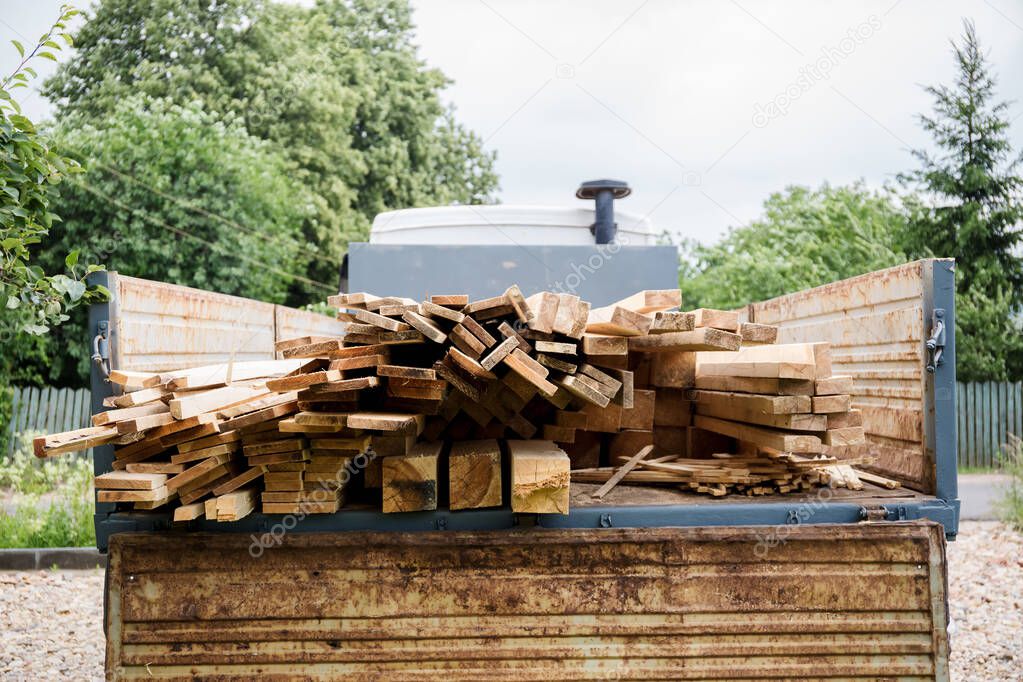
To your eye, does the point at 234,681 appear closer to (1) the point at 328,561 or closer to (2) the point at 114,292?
(1) the point at 328,561

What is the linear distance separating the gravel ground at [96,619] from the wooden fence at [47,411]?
6571 mm

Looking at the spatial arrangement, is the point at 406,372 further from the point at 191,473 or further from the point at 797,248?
the point at 797,248

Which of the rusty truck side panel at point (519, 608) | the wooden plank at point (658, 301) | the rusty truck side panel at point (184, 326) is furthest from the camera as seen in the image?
the wooden plank at point (658, 301)

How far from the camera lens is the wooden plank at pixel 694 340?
2.96 meters

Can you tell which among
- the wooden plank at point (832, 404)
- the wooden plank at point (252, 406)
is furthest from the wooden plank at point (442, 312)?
the wooden plank at point (832, 404)

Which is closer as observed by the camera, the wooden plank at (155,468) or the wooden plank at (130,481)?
the wooden plank at (130,481)

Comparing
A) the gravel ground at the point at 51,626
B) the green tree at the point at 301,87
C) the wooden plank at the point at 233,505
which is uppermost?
the green tree at the point at 301,87

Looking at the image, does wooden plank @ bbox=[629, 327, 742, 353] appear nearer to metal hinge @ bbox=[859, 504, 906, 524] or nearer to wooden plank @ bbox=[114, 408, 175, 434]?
metal hinge @ bbox=[859, 504, 906, 524]

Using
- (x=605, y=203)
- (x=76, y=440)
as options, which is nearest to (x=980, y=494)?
(x=605, y=203)

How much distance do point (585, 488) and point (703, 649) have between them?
2.48 feet

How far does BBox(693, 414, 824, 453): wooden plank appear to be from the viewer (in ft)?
9.64

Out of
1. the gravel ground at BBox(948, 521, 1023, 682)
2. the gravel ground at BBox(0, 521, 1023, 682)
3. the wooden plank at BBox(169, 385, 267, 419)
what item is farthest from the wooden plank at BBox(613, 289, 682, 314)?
the gravel ground at BBox(0, 521, 1023, 682)

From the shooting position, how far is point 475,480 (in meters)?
2.89

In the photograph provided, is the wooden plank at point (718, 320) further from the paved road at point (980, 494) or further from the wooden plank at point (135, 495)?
the paved road at point (980, 494)
